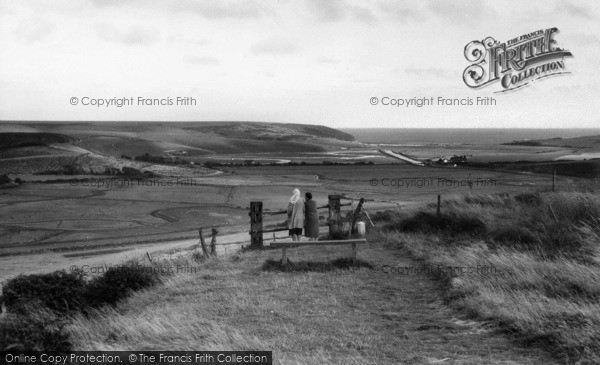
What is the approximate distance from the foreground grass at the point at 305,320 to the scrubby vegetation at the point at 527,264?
36 centimetres

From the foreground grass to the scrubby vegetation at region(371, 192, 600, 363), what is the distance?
36 centimetres

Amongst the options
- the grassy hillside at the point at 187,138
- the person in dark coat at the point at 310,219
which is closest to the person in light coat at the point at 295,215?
the person in dark coat at the point at 310,219

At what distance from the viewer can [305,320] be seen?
9.05m

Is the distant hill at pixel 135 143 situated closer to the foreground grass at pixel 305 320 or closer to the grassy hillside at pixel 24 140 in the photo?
the grassy hillside at pixel 24 140

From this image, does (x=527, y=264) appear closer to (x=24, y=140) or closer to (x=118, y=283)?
(x=118, y=283)

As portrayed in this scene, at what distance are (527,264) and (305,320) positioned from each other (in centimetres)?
381

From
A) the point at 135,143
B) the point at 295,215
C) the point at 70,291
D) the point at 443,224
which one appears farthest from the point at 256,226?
the point at 135,143

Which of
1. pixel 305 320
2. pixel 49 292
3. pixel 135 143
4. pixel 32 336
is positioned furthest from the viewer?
pixel 135 143

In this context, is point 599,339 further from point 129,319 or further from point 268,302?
point 129,319

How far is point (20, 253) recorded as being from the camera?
84.4ft

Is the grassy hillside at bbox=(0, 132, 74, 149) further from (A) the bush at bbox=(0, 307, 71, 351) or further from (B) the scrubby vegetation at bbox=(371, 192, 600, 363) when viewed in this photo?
(A) the bush at bbox=(0, 307, 71, 351)

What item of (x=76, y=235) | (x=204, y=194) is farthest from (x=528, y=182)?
(x=76, y=235)

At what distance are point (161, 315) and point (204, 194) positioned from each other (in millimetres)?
37076

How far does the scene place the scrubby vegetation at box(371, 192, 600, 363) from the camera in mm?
7473
